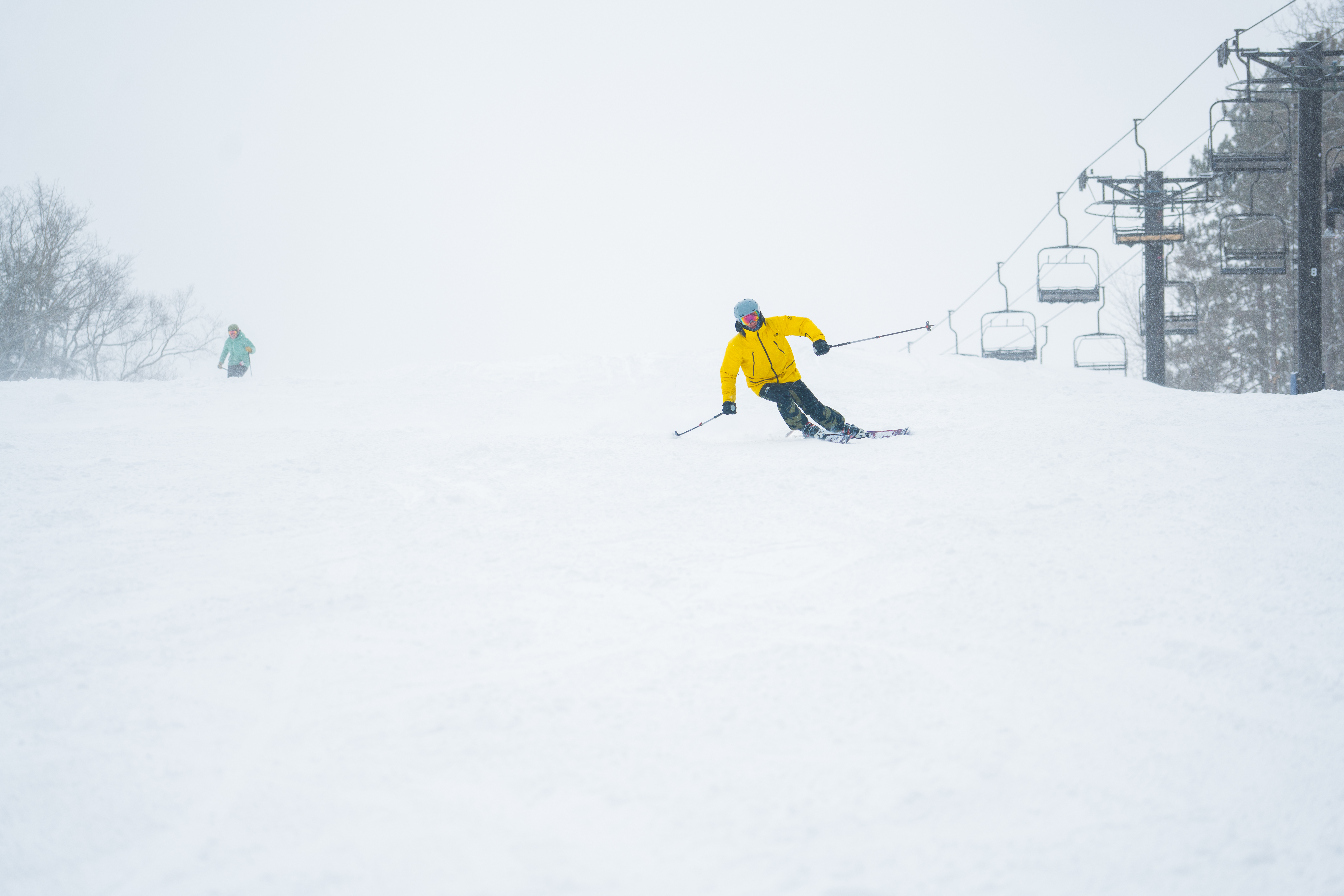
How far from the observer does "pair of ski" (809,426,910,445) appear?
823 centimetres

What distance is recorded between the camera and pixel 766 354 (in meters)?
8.53

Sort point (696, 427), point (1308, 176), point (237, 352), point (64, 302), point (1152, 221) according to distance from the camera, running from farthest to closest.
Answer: point (64, 302) → point (1152, 221) → point (237, 352) → point (1308, 176) → point (696, 427)

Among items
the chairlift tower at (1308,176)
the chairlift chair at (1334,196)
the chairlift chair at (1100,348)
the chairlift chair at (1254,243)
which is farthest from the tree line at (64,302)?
the chairlift chair at (1334,196)

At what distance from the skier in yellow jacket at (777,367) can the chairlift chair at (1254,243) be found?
628cm

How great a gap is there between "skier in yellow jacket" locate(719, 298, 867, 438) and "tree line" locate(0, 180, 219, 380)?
29.5m

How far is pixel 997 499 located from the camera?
5191 mm

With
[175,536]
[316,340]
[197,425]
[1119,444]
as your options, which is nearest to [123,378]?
[197,425]

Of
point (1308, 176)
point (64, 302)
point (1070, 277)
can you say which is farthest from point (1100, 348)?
point (64, 302)

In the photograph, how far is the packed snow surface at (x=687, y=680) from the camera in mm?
2242

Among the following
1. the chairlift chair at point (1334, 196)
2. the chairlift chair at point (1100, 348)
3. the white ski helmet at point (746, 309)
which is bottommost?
the chairlift chair at point (1100, 348)

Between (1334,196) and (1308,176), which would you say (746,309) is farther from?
(1334,196)

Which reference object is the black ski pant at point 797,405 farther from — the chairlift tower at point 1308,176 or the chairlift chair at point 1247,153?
the chairlift tower at point 1308,176

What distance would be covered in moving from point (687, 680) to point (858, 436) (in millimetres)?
5660

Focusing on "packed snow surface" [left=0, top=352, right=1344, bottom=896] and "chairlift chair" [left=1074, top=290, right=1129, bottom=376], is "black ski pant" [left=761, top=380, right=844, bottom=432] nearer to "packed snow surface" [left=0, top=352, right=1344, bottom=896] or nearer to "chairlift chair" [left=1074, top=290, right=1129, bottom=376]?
"packed snow surface" [left=0, top=352, right=1344, bottom=896]
